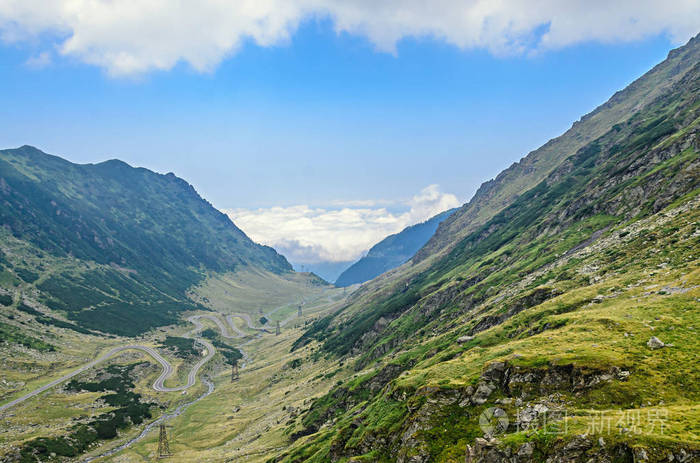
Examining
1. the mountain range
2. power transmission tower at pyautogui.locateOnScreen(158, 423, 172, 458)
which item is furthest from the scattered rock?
power transmission tower at pyautogui.locateOnScreen(158, 423, 172, 458)

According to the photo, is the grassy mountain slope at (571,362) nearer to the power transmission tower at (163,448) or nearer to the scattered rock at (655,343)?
the scattered rock at (655,343)

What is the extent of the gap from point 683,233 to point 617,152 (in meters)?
132

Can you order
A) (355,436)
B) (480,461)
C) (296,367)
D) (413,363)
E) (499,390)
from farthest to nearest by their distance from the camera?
(296,367), (413,363), (355,436), (499,390), (480,461)

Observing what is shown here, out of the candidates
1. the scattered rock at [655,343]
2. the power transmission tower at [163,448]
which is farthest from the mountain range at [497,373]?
the power transmission tower at [163,448]

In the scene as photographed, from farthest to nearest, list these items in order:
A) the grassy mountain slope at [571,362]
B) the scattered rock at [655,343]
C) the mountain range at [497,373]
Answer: the scattered rock at [655,343], the mountain range at [497,373], the grassy mountain slope at [571,362]

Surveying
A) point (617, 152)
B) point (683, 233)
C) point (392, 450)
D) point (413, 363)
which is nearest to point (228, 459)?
point (413, 363)

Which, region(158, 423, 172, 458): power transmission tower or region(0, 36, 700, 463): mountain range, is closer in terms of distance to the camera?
region(0, 36, 700, 463): mountain range

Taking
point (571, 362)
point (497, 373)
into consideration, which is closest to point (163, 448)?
point (497, 373)

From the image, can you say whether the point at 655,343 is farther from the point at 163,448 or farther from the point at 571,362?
the point at 163,448

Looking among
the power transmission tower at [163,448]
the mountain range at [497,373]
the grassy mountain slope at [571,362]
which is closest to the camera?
the grassy mountain slope at [571,362]

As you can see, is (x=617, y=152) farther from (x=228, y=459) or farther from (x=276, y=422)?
(x=228, y=459)

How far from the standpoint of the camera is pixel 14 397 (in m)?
119

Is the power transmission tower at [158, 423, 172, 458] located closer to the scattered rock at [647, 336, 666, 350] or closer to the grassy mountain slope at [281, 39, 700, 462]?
the grassy mountain slope at [281, 39, 700, 462]

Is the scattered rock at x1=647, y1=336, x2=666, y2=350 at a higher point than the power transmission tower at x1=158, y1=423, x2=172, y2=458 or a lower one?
higher
